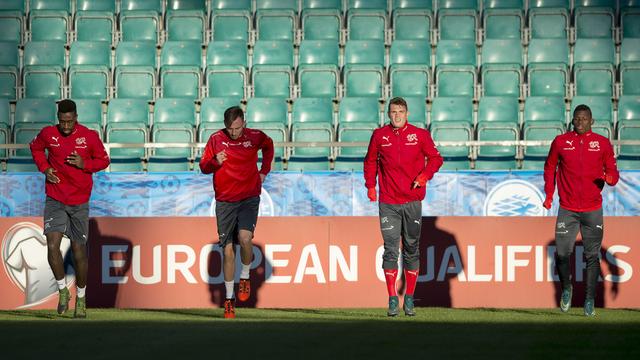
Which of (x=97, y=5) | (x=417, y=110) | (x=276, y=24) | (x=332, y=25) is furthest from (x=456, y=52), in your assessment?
(x=97, y=5)

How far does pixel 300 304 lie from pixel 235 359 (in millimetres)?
5381

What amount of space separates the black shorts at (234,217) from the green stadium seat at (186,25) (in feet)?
30.7

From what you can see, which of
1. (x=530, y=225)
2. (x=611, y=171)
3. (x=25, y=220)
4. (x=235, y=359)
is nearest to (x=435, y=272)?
(x=530, y=225)

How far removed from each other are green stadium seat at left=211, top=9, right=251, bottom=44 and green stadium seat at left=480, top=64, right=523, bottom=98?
414 centimetres

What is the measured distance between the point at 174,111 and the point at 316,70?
7.85 feet

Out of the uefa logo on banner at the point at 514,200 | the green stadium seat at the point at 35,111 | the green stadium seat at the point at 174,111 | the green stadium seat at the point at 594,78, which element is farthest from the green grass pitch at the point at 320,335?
the green stadium seat at the point at 594,78

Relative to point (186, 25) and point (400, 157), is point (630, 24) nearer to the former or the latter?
point (186, 25)

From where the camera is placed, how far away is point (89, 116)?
1814 centimetres

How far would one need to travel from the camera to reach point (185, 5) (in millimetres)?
20609

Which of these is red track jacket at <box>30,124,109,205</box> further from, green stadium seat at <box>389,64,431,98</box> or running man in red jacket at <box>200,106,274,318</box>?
green stadium seat at <box>389,64,431,98</box>

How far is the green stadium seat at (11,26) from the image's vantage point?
20.1 meters

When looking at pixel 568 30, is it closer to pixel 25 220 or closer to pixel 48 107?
pixel 48 107

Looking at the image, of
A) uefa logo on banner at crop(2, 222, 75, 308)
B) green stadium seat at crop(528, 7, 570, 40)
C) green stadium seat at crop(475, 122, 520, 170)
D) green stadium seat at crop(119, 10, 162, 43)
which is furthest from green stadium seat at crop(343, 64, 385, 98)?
uefa logo on banner at crop(2, 222, 75, 308)

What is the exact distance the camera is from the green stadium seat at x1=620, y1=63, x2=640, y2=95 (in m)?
18.7
